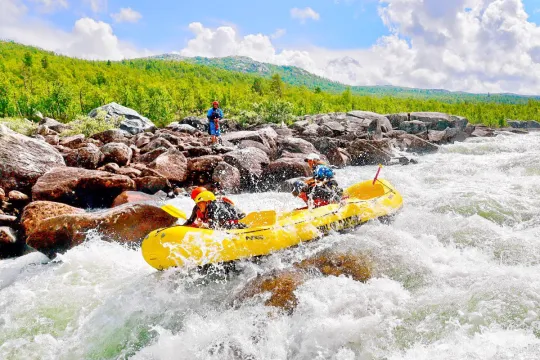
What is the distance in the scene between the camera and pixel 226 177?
11.9m

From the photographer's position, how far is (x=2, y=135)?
1034 cm

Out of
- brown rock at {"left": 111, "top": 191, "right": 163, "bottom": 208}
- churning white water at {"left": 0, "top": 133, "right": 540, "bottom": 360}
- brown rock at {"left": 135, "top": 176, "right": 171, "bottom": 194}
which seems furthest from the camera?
brown rock at {"left": 135, "top": 176, "right": 171, "bottom": 194}

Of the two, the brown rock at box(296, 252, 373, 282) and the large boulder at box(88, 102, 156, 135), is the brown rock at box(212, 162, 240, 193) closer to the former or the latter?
the brown rock at box(296, 252, 373, 282)

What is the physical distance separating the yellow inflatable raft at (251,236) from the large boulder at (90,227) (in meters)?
1.83

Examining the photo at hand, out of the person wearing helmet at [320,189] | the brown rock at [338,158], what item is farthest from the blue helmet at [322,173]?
the brown rock at [338,158]

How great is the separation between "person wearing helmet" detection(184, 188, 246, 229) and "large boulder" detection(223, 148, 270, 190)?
5.95 metres

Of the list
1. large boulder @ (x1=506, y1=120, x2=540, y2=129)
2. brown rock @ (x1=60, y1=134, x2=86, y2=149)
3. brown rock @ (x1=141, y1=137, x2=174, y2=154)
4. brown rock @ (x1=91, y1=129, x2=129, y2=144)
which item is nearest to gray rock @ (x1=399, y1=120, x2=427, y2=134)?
brown rock @ (x1=141, y1=137, x2=174, y2=154)

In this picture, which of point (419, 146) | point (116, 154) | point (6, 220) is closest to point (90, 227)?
point (6, 220)

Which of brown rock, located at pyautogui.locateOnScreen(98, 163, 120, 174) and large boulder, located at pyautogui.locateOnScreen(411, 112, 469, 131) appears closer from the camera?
brown rock, located at pyautogui.locateOnScreen(98, 163, 120, 174)

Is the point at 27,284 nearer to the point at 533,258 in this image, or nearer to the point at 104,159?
the point at 104,159

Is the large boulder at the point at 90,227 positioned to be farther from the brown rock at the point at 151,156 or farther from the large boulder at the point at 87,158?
the brown rock at the point at 151,156

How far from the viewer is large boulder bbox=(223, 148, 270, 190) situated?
12484 mm

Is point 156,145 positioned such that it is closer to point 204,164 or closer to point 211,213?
point 204,164

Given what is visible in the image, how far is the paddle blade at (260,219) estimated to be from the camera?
7139mm
